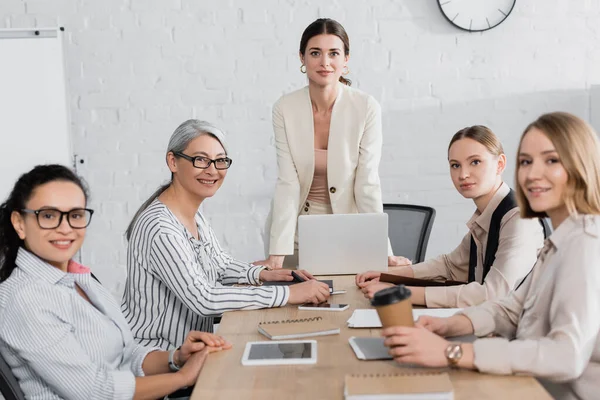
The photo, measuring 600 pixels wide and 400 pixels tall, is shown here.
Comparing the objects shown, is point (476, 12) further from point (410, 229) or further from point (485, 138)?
point (485, 138)

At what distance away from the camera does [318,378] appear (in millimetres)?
1403

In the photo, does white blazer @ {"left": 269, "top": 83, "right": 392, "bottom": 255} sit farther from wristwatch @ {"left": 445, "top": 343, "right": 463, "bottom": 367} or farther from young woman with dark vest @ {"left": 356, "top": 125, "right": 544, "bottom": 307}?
wristwatch @ {"left": 445, "top": 343, "right": 463, "bottom": 367}

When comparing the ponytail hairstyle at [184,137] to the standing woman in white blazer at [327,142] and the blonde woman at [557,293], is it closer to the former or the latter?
the standing woman in white blazer at [327,142]

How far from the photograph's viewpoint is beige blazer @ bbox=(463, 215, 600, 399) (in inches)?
52.2

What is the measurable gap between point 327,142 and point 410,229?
26.7 inches

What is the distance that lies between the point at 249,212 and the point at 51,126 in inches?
44.7

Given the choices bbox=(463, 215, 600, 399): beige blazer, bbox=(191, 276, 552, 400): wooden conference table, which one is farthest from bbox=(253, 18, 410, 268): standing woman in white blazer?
bbox=(463, 215, 600, 399): beige blazer

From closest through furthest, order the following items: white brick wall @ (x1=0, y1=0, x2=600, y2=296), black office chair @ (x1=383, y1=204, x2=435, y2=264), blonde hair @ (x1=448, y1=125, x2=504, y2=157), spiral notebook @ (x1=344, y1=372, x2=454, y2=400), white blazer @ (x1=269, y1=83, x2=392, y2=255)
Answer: spiral notebook @ (x1=344, y1=372, x2=454, y2=400) < blonde hair @ (x1=448, y1=125, x2=504, y2=157) < white blazer @ (x1=269, y1=83, x2=392, y2=255) < black office chair @ (x1=383, y1=204, x2=435, y2=264) < white brick wall @ (x1=0, y1=0, x2=600, y2=296)

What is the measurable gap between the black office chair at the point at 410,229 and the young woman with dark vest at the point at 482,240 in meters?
0.85

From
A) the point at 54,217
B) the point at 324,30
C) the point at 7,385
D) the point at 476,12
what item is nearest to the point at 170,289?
the point at 54,217

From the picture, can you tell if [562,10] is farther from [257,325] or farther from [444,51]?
[257,325]

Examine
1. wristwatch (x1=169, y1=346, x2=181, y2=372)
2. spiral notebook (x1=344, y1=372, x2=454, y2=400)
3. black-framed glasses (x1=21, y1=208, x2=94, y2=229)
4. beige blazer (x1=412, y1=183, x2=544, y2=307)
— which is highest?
black-framed glasses (x1=21, y1=208, x2=94, y2=229)

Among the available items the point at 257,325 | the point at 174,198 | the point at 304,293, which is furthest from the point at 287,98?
the point at 257,325

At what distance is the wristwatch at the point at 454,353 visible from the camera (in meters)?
1.38
